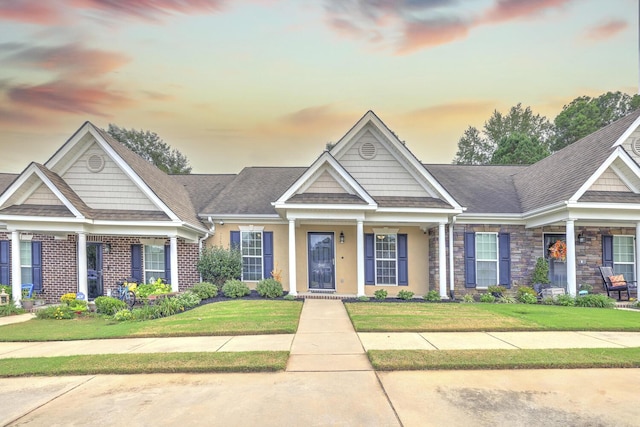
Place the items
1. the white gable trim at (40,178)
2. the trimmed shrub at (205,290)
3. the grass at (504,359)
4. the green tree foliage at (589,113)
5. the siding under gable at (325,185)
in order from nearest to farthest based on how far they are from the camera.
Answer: the grass at (504,359)
the white gable trim at (40,178)
the trimmed shrub at (205,290)
the siding under gable at (325,185)
the green tree foliage at (589,113)

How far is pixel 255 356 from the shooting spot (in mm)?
5621

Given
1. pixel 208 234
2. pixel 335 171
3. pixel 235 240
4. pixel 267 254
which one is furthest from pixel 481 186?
pixel 208 234

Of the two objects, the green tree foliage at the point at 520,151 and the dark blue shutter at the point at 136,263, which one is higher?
the green tree foliage at the point at 520,151

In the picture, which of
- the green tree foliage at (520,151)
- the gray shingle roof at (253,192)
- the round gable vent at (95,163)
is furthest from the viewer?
the green tree foliage at (520,151)

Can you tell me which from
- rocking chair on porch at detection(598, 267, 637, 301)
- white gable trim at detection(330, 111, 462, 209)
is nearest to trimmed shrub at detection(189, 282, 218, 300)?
white gable trim at detection(330, 111, 462, 209)

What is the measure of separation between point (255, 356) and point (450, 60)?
47.8 ft

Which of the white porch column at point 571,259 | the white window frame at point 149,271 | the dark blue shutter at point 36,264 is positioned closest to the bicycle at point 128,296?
the white window frame at point 149,271

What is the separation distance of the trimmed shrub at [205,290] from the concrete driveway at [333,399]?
6.73 metres

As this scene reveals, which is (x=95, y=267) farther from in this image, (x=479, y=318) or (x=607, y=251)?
(x=607, y=251)

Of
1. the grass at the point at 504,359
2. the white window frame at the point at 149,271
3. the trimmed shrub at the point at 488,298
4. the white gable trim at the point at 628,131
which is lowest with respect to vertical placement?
the trimmed shrub at the point at 488,298

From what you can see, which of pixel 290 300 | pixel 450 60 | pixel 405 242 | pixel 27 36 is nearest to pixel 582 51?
pixel 450 60

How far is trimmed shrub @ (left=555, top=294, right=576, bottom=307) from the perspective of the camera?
1123 cm

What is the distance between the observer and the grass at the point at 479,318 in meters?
7.66

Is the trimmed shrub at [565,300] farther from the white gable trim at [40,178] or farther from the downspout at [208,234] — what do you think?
the white gable trim at [40,178]
